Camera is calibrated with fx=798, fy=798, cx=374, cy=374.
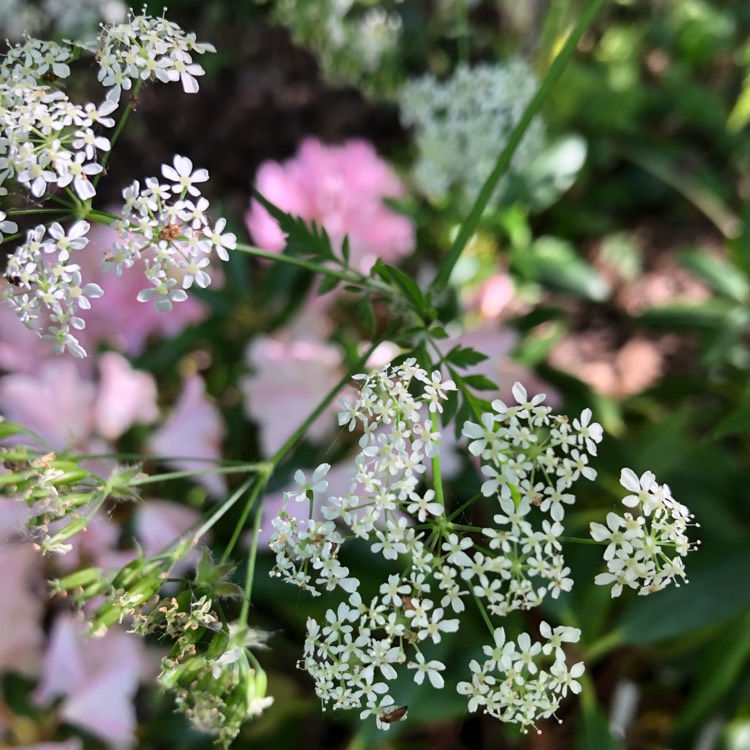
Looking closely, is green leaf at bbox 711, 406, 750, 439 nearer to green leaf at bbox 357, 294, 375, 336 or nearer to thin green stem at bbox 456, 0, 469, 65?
green leaf at bbox 357, 294, 375, 336

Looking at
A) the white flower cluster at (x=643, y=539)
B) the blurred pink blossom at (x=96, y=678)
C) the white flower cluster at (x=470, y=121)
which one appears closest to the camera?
the white flower cluster at (x=643, y=539)

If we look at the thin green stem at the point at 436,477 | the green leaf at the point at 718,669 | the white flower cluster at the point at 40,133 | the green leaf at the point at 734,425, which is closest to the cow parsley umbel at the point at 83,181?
the white flower cluster at the point at 40,133

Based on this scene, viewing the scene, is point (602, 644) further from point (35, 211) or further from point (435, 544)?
point (35, 211)

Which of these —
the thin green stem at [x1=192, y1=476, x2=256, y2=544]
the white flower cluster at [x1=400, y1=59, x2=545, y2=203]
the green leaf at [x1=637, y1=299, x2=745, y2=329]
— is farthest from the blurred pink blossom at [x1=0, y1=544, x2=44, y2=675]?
the green leaf at [x1=637, y1=299, x2=745, y2=329]

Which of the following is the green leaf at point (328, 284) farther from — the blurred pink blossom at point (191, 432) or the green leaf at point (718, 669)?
the green leaf at point (718, 669)

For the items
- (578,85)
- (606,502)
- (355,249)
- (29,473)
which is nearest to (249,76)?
(578,85)

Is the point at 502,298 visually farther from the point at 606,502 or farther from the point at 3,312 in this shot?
the point at 3,312

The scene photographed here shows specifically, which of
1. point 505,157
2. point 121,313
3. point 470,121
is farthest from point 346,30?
point 505,157
